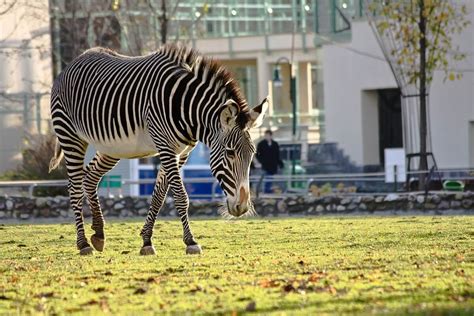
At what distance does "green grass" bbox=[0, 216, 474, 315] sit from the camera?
37.9 ft

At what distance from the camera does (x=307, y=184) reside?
35219mm

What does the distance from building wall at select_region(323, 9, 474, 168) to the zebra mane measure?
25.2 meters

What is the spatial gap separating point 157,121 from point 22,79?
3473 centimetres

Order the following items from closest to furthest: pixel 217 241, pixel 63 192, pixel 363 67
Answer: pixel 217 241 < pixel 63 192 < pixel 363 67

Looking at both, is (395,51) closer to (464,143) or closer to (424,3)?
(424,3)

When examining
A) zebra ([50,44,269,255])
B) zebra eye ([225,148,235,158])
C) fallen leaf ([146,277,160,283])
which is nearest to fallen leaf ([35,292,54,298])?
fallen leaf ([146,277,160,283])

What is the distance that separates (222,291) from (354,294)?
1.21 meters

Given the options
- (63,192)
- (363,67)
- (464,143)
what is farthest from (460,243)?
(363,67)

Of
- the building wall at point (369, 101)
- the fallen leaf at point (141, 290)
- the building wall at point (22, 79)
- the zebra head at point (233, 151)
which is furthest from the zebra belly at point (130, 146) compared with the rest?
the building wall at point (22, 79)

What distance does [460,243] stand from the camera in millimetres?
18234

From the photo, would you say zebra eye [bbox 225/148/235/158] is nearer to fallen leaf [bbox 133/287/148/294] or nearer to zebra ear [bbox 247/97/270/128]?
zebra ear [bbox 247/97/270/128]

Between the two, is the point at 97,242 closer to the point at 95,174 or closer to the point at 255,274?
the point at 95,174

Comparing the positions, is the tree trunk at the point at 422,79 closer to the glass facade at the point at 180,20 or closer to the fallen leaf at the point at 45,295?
the glass facade at the point at 180,20

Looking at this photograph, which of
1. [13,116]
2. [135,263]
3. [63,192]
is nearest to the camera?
[135,263]
